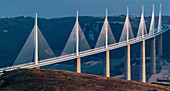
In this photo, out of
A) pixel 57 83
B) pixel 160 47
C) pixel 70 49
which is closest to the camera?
pixel 57 83

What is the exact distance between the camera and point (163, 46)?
78.6 m

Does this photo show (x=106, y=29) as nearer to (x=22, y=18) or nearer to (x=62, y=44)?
(x=62, y=44)

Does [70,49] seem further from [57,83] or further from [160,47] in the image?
[160,47]

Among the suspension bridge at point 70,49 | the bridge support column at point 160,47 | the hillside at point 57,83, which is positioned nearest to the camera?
the hillside at point 57,83

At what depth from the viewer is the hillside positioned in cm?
2745

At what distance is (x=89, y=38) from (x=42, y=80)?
65597mm

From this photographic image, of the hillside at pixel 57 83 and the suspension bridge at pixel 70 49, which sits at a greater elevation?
the suspension bridge at pixel 70 49

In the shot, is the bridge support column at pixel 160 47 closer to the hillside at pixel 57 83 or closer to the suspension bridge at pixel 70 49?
the suspension bridge at pixel 70 49

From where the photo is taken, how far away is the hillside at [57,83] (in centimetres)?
2745

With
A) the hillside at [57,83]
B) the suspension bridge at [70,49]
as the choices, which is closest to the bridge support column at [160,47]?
the suspension bridge at [70,49]

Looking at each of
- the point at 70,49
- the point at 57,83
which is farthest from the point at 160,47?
the point at 57,83

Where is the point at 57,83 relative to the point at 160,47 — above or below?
below

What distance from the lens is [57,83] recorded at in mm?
28297

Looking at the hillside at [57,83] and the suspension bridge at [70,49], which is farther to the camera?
the suspension bridge at [70,49]
